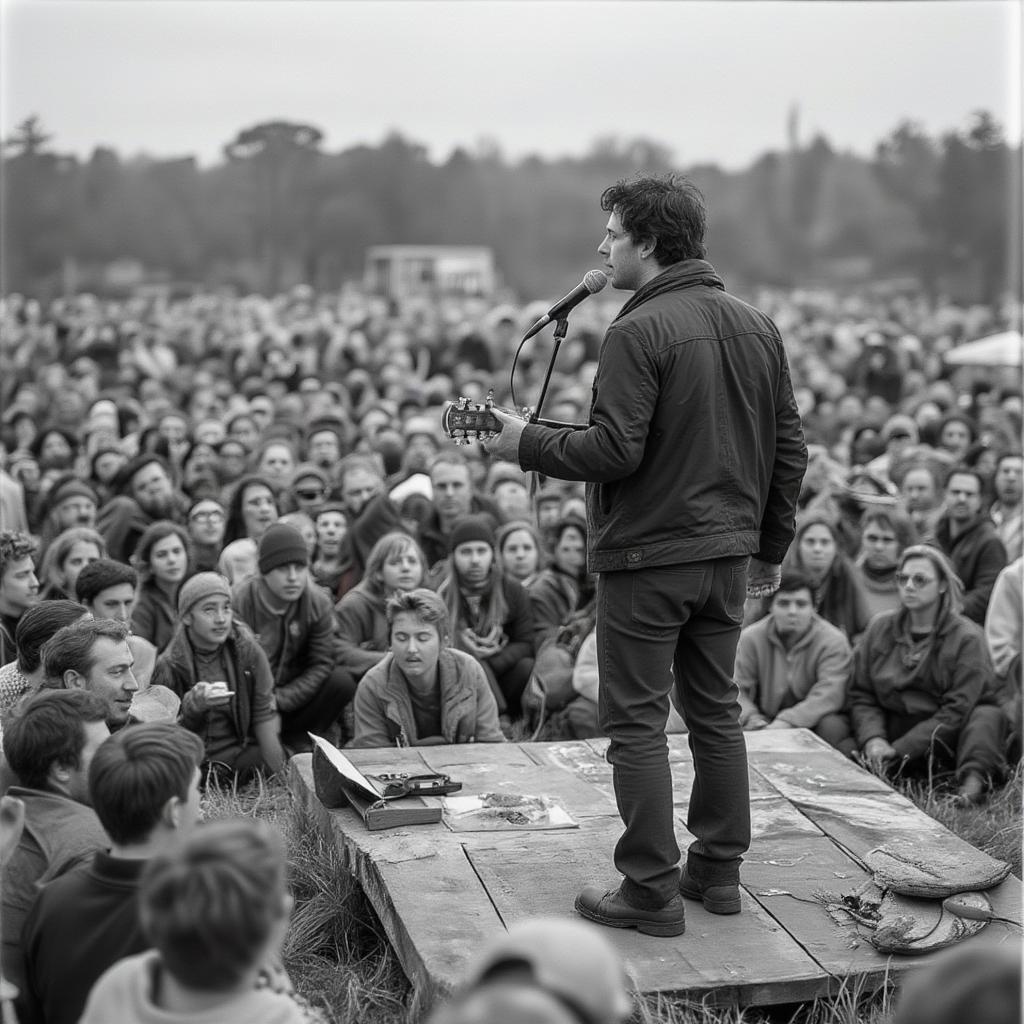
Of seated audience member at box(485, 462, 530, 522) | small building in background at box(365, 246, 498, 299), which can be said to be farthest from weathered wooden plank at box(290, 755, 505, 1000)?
small building in background at box(365, 246, 498, 299)

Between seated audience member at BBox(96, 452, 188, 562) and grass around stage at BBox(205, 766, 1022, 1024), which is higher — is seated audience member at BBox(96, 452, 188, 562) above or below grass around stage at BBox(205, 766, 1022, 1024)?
above

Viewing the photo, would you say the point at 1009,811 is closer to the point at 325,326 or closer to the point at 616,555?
the point at 616,555

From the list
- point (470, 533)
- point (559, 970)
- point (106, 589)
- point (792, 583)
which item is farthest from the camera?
point (470, 533)

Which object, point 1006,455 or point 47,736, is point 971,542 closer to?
point 1006,455

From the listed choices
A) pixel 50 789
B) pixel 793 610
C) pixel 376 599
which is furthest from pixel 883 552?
pixel 50 789

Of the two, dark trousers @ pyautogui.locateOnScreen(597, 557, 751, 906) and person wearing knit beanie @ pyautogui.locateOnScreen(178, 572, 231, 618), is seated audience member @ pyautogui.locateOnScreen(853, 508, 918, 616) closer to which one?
person wearing knit beanie @ pyautogui.locateOnScreen(178, 572, 231, 618)

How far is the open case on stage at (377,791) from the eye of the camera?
4.31 meters

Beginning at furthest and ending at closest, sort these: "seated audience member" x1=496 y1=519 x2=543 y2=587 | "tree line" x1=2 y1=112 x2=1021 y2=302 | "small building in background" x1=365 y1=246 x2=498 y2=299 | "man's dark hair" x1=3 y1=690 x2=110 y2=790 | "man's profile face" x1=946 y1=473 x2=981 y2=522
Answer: "small building in background" x1=365 y1=246 x2=498 y2=299, "tree line" x1=2 y1=112 x2=1021 y2=302, "man's profile face" x1=946 y1=473 x2=981 y2=522, "seated audience member" x1=496 y1=519 x2=543 y2=587, "man's dark hair" x1=3 y1=690 x2=110 y2=790

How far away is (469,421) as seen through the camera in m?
3.53

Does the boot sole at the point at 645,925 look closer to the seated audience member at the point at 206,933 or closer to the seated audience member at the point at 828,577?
the seated audience member at the point at 206,933

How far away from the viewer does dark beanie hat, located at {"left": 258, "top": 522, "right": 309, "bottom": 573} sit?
6.31 meters

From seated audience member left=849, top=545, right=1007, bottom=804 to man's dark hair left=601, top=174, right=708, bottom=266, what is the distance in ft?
9.68

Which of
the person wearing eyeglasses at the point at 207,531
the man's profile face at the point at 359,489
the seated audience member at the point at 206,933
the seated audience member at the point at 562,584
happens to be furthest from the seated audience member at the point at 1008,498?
the seated audience member at the point at 206,933

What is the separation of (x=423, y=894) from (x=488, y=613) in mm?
3044
